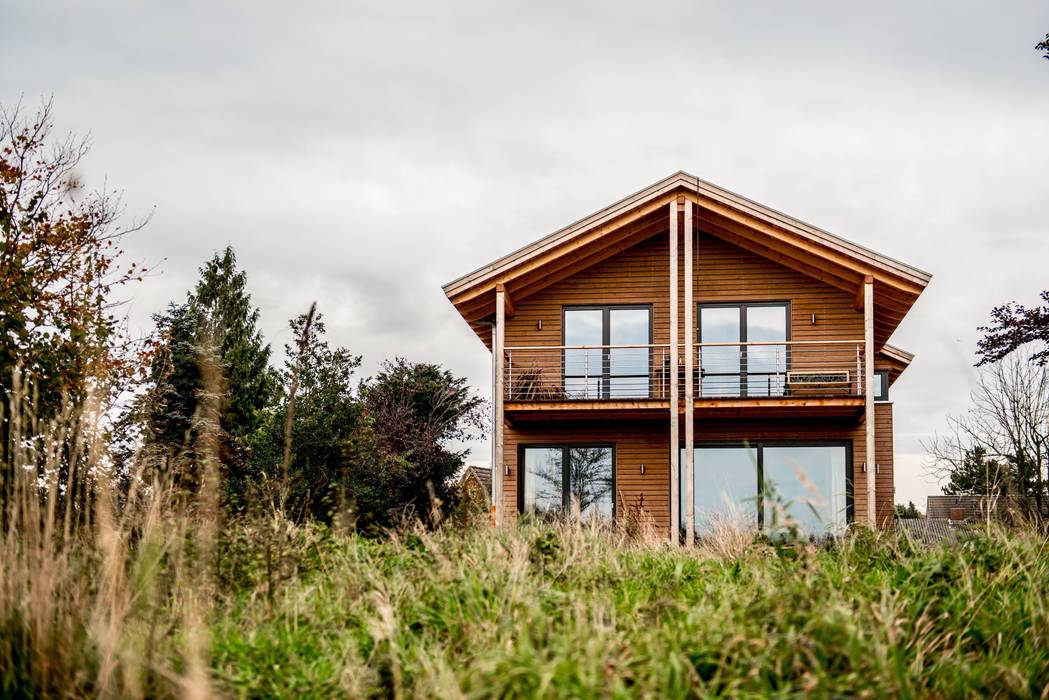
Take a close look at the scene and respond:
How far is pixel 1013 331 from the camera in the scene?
16.8 m

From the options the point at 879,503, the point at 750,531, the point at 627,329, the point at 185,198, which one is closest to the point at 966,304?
the point at 879,503

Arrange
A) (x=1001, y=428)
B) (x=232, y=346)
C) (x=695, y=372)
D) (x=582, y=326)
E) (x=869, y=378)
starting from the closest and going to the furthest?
1. (x=869, y=378)
2. (x=695, y=372)
3. (x=582, y=326)
4. (x=1001, y=428)
5. (x=232, y=346)

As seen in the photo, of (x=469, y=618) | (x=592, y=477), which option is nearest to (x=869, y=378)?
(x=592, y=477)

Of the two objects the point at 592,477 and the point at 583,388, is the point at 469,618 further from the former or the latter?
the point at 592,477

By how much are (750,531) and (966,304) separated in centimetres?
1368

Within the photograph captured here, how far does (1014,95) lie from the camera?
12742 mm

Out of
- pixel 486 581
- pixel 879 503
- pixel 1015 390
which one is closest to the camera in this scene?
pixel 486 581

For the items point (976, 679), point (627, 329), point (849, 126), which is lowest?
point (976, 679)

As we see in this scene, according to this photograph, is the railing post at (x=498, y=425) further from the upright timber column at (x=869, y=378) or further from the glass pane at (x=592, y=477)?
the upright timber column at (x=869, y=378)

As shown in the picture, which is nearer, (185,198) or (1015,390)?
(185,198)

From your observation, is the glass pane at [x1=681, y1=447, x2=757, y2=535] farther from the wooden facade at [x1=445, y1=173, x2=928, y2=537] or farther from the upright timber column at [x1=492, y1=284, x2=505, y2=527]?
the upright timber column at [x1=492, y1=284, x2=505, y2=527]

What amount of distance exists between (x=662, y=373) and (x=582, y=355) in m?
1.44

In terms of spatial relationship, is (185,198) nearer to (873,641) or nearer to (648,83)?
(648,83)

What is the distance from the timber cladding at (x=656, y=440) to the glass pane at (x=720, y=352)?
0.65m
